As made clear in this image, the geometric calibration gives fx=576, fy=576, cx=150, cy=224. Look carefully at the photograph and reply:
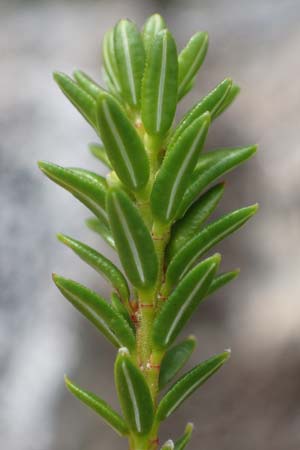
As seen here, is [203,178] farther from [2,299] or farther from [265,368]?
[2,299]

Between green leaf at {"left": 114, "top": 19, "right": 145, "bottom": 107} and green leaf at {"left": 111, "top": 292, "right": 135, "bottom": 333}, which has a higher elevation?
green leaf at {"left": 114, "top": 19, "right": 145, "bottom": 107}

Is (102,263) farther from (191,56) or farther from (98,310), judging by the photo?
(191,56)

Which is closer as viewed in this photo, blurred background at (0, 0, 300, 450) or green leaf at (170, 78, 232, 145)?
green leaf at (170, 78, 232, 145)

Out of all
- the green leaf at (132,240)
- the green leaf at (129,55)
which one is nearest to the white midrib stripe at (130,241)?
the green leaf at (132,240)

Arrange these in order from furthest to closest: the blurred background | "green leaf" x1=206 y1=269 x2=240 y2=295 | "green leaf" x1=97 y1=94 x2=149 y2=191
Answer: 1. the blurred background
2. "green leaf" x1=206 y1=269 x2=240 y2=295
3. "green leaf" x1=97 y1=94 x2=149 y2=191

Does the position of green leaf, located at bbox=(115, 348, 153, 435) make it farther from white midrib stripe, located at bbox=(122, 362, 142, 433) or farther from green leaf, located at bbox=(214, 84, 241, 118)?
green leaf, located at bbox=(214, 84, 241, 118)

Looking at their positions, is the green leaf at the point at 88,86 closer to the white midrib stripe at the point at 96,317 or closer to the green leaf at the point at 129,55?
the green leaf at the point at 129,55

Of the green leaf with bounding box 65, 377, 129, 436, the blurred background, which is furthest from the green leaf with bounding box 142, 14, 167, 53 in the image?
the blurred background
